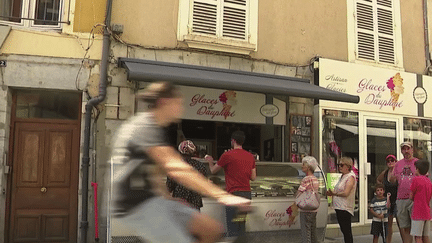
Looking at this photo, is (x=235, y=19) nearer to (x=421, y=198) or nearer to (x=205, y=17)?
(x=205, y=17)

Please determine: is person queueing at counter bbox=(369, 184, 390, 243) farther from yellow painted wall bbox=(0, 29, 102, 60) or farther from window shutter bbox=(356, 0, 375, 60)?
yellow painted wall bbox=(0, 29, 102, 60)

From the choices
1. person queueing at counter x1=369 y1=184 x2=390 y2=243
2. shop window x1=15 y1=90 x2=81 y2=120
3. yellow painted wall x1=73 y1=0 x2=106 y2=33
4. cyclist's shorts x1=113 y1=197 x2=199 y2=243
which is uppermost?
yellow painted wall x1=73 y1=0 x2=106 y2=33

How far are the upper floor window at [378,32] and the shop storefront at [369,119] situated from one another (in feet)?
1.36

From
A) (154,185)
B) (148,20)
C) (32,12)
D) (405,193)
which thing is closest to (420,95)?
(405,193)

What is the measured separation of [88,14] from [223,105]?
10.3ft

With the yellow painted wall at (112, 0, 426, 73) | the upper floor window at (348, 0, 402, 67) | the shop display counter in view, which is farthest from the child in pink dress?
the upper floor window at (348, 0, 402, 67)

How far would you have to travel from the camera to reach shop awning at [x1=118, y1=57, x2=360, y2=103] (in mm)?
6673

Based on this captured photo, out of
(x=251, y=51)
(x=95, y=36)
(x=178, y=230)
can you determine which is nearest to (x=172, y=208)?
(x=178, y=230)

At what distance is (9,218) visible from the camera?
718 centimetres

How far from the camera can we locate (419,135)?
409 inches

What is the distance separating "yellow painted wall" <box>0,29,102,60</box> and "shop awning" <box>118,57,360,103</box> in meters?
0.73

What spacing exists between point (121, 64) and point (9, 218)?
10.9 ft

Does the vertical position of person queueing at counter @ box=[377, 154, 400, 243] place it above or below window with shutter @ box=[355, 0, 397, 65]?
below

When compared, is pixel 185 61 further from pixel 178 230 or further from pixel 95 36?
pixel 178 230
